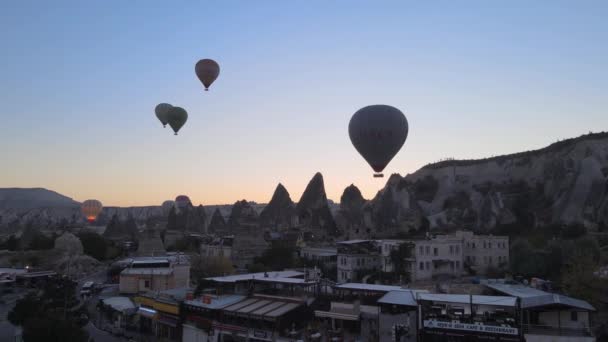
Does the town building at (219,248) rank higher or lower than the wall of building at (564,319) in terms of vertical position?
higher

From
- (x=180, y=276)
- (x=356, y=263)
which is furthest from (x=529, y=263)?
(x=180, y=276)

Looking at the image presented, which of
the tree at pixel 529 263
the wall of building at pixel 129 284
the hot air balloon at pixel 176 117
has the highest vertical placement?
the hot air balloon at pixel 176 117

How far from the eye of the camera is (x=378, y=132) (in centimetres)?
2266

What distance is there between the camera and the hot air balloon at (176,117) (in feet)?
112

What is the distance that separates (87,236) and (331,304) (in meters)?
51.5

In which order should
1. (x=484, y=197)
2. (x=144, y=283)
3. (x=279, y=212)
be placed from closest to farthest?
(x=144, y=283) < (x=484, y=197) < (x=279, y=212)

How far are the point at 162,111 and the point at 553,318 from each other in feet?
85.4

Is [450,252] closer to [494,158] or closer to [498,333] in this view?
[498,333]

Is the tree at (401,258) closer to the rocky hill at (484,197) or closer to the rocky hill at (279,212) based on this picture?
the rocky hill at (484,197)

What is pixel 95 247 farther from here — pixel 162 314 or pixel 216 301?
pixel 216 301

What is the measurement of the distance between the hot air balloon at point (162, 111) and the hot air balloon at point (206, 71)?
5.09 metres

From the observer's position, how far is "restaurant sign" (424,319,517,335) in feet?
56.0

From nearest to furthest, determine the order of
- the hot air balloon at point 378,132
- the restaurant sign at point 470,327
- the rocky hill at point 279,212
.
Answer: the restaurant sign at point 470,327, the hot air balloon at point 378,132, the rocky hill at point 279,212

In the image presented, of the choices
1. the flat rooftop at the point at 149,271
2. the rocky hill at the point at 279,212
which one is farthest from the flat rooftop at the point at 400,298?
the rocky hill at the point at 279,212
